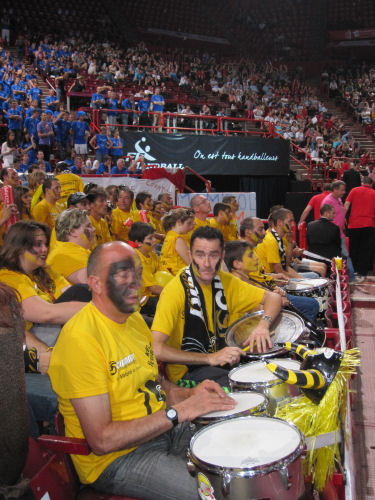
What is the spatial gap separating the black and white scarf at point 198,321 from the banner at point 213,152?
33.3 ft

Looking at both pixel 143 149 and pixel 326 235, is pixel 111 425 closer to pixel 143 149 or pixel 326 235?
pixel 326 235

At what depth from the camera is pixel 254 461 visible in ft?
6.30

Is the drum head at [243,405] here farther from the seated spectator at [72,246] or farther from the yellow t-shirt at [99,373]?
the seated spectator at [72,246]

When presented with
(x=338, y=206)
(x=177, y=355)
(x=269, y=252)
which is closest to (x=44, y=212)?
(x=269, y=252)

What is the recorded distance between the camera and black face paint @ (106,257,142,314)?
2303 millimetres

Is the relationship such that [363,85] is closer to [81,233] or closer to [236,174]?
[236,174]

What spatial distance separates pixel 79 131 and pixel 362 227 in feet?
22.5

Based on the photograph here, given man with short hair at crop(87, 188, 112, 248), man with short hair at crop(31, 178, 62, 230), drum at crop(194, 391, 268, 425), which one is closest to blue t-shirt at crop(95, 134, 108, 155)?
man with short hair at crop(31, 178, 62, 230)

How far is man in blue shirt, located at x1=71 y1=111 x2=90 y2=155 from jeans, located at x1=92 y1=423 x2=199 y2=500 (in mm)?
10839

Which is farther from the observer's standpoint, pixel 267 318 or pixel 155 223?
pixel 155 223

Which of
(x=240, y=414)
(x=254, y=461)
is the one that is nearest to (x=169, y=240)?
(x=240, y=414)

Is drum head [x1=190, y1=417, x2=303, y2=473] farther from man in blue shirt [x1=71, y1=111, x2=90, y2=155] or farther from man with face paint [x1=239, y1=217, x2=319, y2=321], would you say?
man in blue shirt [x1=71, y1=111, x2=90, y2=155]

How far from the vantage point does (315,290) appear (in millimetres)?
5469

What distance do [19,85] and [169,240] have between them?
9.94 m
